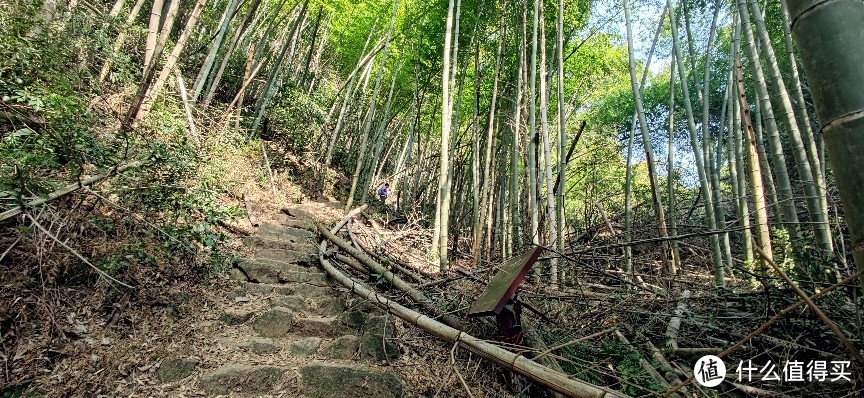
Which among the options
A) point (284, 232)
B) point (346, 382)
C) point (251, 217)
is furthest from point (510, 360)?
point (251, 217)

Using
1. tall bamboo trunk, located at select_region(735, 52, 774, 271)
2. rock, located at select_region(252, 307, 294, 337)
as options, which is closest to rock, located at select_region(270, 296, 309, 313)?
rock, located at select_region(252, 307, 294, 337)

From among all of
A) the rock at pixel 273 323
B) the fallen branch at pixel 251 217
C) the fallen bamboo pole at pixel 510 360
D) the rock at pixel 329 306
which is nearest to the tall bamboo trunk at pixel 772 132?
the fallen bamboo pole at pixel 510 360

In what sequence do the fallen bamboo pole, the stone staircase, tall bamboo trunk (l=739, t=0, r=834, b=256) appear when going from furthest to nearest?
1. the stone staircase
2. tall bamboo trunk (l=739, t=0, r=834, b=256)
3. the fallen bamboo pole

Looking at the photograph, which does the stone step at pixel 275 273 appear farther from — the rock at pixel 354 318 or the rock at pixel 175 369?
the rock at pixel 175 369

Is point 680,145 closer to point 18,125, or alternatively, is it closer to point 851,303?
point 851,303

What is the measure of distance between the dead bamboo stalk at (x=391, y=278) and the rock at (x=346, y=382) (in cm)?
51

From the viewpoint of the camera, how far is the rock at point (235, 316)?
2.87 m

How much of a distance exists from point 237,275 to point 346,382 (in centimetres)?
173

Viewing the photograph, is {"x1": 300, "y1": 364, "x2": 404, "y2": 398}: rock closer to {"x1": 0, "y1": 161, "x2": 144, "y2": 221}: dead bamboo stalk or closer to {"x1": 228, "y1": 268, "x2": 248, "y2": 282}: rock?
{"x1": 228, "y1": 268, "x2": 248, "y2": 282}: rock

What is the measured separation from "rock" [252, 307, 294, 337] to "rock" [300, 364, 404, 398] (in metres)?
0.56

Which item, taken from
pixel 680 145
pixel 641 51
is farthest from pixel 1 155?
pixel 680 145

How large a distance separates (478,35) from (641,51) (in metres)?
3.47

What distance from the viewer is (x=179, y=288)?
2.93 m

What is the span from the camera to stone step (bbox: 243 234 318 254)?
4.30 m
